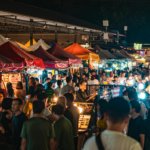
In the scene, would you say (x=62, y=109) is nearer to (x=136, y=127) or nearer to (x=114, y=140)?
(x=136, y=127)

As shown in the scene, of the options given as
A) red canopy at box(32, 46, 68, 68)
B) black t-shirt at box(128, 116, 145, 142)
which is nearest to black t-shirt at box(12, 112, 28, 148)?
black t-shirt at box(128, 116, 145, 142)

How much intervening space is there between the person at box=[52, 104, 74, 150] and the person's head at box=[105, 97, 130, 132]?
5.98 feet

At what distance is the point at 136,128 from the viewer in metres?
4.36

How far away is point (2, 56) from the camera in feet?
25.0

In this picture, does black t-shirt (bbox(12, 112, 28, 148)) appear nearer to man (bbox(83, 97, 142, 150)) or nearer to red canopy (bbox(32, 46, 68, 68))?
man (bbox(83, 97, 142, 150))

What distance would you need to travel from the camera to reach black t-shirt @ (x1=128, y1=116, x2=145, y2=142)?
4314mm

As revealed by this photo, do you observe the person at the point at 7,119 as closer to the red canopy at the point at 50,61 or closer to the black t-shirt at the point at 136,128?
the black t-shirt at the point at 136,128

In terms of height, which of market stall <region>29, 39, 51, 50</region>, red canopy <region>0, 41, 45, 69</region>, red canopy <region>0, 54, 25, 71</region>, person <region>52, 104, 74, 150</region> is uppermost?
market stall <region>29, 39, 51, 50</region>

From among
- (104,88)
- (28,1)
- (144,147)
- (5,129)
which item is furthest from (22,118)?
(28,1)

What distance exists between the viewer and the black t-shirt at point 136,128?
14.2ft

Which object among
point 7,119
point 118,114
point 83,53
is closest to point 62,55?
point 83,53

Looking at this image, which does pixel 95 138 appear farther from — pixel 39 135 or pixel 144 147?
pixel 144 147

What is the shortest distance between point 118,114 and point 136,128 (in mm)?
1934

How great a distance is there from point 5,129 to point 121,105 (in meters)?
3.02
